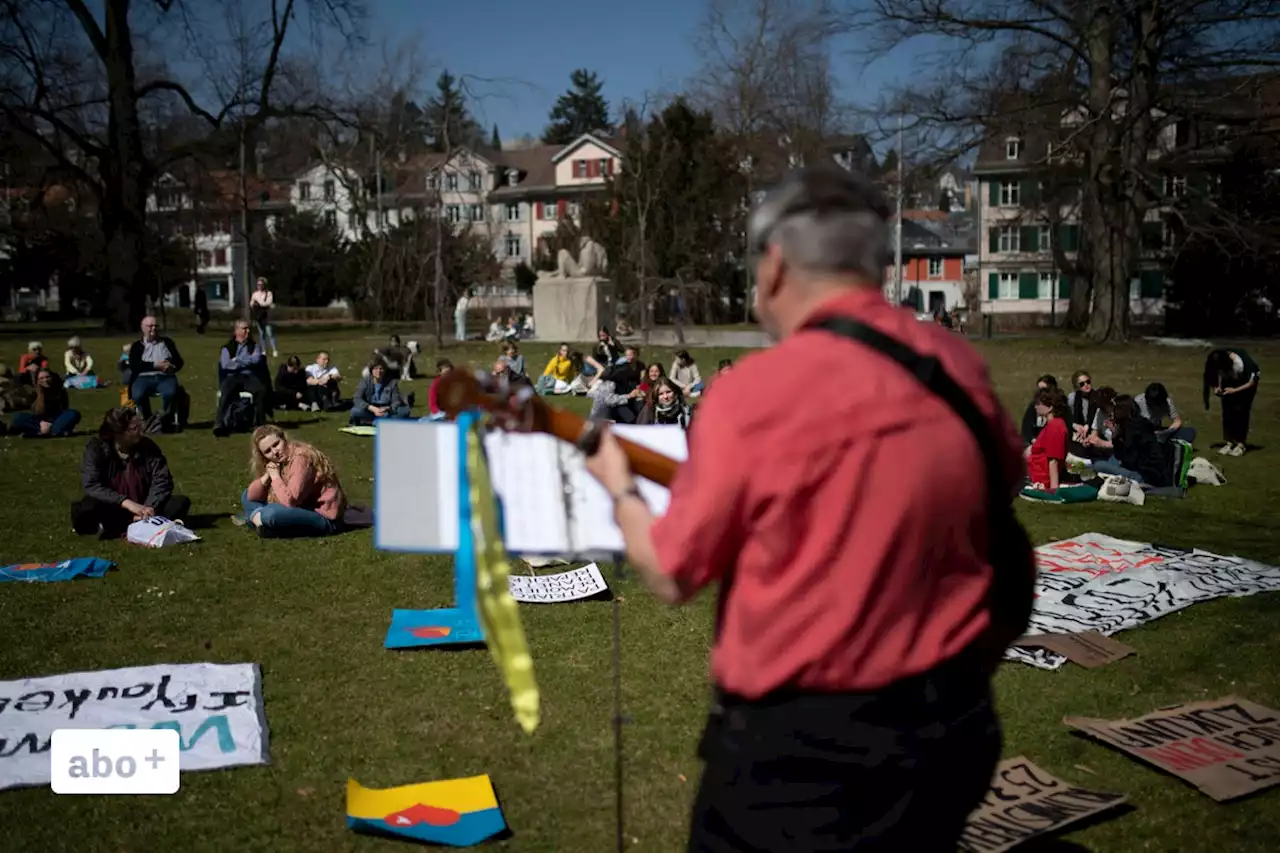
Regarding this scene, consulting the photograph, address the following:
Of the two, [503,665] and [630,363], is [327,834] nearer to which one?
[503,665]

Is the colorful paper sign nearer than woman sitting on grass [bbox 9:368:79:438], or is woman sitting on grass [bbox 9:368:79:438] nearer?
the colorful paper sign

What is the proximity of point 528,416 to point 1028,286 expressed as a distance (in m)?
69.1

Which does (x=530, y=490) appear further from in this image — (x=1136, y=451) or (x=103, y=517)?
(x=1136, y=451)

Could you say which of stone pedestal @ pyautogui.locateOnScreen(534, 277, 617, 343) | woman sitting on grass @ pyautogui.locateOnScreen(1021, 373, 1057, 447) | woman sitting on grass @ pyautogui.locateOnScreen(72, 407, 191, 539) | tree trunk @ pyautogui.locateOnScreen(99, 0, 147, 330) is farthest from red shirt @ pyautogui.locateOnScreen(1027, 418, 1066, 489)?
tree trunk @ pyautogui.locateOnScreen(99, 0, 147, 330)

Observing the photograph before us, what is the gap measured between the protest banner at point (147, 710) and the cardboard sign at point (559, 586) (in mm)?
2131

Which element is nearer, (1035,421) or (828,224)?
(828,224)

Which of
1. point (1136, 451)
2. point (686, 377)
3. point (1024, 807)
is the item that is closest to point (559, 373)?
point (686, 377)

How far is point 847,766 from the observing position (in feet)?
7.57

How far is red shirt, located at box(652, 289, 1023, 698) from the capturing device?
85.4 inches

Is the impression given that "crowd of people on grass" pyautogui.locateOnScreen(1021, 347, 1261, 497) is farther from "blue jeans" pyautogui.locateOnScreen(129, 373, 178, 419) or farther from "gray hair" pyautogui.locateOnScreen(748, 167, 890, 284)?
"blue jeans" pyautogui.locateOnScreen(129, 373, 178, 419)

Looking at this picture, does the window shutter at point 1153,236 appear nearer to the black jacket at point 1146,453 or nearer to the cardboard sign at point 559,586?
the black jacket at point 1146,453

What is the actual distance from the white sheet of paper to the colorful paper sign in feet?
7.67

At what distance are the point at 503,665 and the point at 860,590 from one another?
784 mm

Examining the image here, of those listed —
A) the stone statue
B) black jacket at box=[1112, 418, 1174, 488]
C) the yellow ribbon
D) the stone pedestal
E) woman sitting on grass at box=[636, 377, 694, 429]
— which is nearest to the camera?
the yellow ribbon
